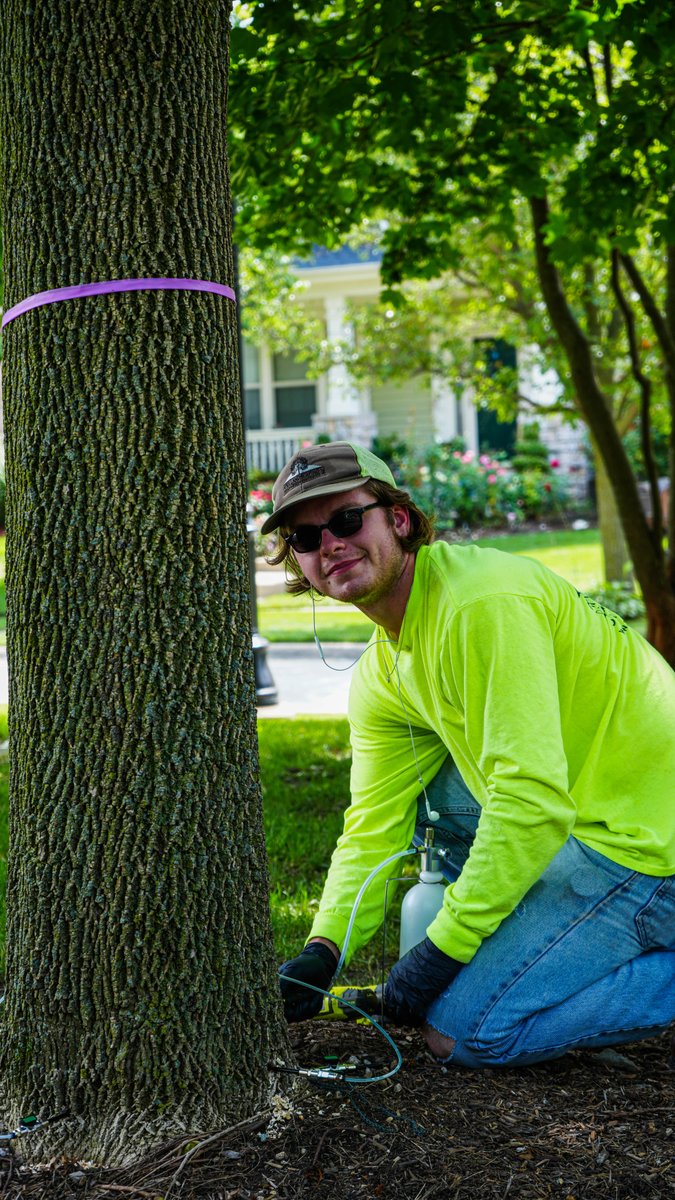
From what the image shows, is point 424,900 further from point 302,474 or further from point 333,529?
point 302,474

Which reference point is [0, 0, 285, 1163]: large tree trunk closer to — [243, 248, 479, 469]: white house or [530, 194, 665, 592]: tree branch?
[530, 194, 665, 592]: tree branch

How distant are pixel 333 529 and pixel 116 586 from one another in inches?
27.7

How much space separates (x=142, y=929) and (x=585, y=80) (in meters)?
4.74

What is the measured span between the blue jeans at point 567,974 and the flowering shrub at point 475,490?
14829mm

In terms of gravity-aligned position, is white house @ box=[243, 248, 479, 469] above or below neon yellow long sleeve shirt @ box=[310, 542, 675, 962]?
above

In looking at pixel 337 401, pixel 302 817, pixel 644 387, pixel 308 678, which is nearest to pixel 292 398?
pixel 337 401

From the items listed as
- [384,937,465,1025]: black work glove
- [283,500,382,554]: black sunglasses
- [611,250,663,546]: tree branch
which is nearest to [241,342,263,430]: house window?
[611,250,663,546]: tree branch

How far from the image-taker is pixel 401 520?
302 cm

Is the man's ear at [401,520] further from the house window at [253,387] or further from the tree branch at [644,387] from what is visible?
the house window at [253,387]

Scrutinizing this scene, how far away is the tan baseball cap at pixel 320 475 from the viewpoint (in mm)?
2836

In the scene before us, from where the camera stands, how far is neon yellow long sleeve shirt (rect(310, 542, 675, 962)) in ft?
8.84

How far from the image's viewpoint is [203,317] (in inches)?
96.4

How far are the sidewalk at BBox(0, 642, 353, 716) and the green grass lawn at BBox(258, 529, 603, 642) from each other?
1.25 ft

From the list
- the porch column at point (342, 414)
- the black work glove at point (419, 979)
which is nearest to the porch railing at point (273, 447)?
the porch column at point (342, 414)
